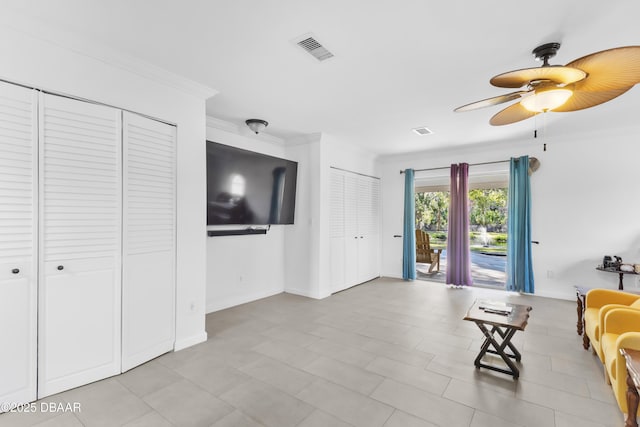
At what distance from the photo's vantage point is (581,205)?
4785 millimetres

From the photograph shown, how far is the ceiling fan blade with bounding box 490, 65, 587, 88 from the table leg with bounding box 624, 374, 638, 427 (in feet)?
5.69

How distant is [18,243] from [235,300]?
2.72m

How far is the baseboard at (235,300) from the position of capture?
4.13m

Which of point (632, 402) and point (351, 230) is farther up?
point (351, 230)

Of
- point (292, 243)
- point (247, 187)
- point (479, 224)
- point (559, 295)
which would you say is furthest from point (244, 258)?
point (559, 295)

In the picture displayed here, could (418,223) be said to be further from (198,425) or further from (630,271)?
(198,425)

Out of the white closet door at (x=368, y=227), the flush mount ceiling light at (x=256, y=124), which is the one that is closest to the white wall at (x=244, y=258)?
the flush mount ceiling light at (x=256, y=124)

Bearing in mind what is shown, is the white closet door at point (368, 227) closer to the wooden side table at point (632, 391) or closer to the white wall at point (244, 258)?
the white wall at point (244, 258)

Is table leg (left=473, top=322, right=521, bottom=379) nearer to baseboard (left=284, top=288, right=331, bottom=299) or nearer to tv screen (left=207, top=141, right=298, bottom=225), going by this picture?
baseboard (left=284, top=288, right=331, bottom=299)

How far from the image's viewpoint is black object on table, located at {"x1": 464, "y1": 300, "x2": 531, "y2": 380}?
2.48 metres

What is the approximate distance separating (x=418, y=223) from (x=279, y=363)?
4.73 meters

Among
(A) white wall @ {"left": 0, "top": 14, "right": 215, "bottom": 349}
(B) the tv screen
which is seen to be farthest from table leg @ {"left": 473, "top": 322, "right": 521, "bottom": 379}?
(B) the tv screen

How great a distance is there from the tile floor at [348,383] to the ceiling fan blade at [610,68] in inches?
83.4

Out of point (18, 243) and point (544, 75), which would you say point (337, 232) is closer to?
point (544, 75)
